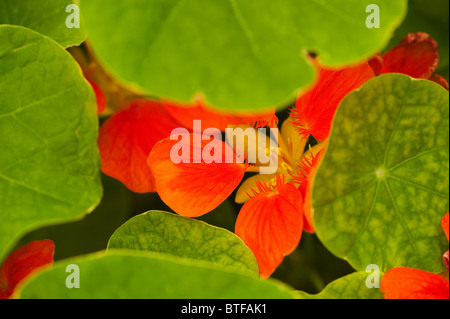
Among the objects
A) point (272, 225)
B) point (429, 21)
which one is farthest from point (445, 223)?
point (429, 21)

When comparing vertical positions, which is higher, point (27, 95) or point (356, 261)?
point (27, 95)

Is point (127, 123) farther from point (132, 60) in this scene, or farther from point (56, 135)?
point (132, 60)

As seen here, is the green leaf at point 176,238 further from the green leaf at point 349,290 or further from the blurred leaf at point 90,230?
the blurred leaf at point 90,230

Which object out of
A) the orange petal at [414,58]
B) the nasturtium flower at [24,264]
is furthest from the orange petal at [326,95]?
the nasturtium flower at [24,264]

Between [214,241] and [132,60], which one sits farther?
[214,241]

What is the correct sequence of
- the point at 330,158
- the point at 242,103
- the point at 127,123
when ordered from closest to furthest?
the point at 242,103
the point at 330,158
the point at 127,123
